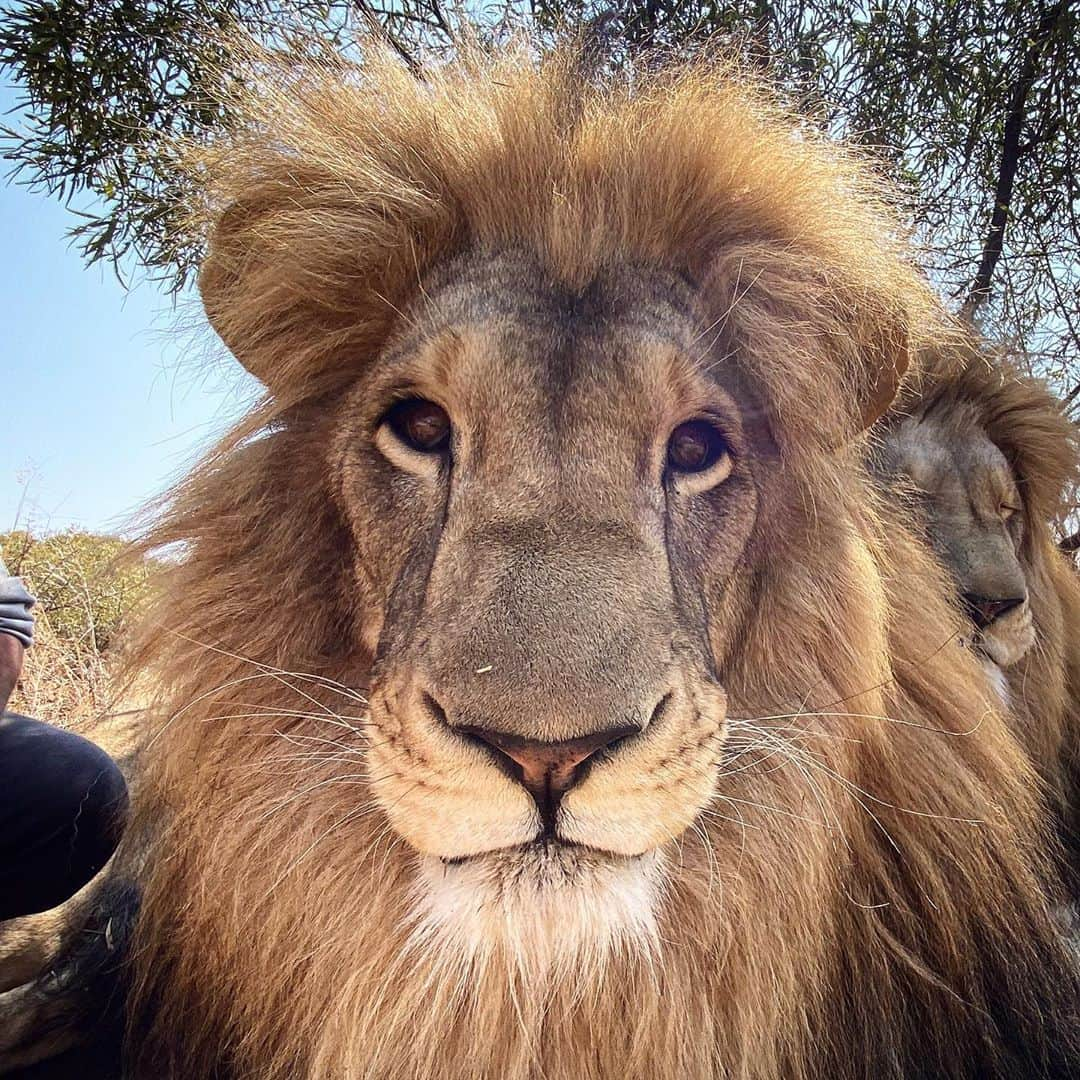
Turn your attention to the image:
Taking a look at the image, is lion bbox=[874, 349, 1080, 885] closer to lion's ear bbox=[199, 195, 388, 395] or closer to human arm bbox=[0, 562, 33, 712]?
lion's ear bbox=[199, 195, 388, 395]

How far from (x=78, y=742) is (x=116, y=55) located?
2611mm

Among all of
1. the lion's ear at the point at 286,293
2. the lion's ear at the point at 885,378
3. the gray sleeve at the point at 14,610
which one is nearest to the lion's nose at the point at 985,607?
the lion's ear at the point at 885,378

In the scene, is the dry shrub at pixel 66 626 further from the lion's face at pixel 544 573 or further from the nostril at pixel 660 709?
the nostril at pixel 660 709

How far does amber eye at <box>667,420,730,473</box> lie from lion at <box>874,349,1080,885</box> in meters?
0.79

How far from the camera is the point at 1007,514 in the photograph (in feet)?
8.66

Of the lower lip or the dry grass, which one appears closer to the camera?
the lower lip

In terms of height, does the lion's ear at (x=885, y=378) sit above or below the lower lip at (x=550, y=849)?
above

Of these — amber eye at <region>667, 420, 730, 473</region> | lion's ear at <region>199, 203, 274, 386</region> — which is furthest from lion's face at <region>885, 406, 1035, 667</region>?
lion's ear at <region>199, 203, 274, 386</region>

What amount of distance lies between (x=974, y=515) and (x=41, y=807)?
2.34 metres

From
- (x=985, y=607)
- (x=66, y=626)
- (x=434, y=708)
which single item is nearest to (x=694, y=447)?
(x=434, y=708)

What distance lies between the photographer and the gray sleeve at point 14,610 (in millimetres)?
1931

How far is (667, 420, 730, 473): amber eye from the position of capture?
1555 mm

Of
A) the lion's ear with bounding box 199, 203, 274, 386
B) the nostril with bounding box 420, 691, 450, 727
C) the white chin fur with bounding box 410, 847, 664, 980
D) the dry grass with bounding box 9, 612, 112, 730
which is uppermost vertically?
the lion's ear with bounding box 199, 203, 274, 386

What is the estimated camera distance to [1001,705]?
2.12 meters
